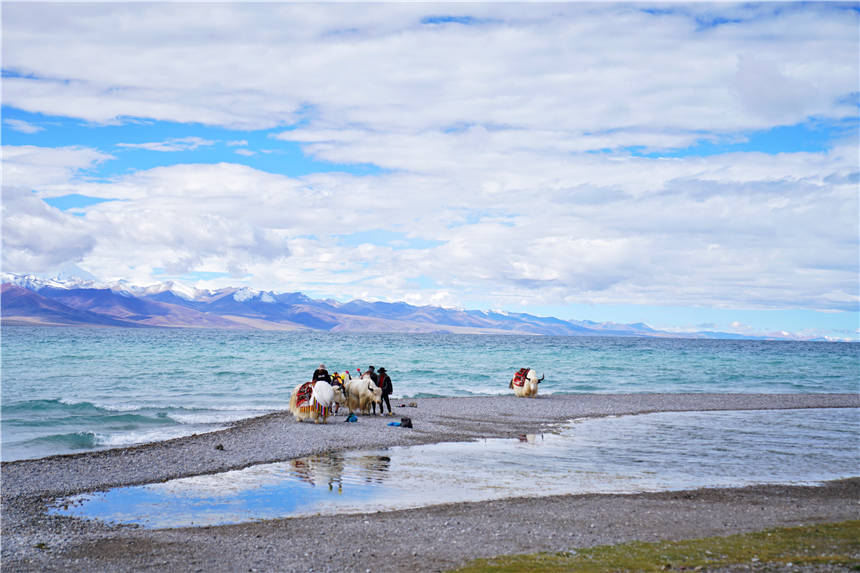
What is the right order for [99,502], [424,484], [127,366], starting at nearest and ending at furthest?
[99,502] → [424,484] → [127,366]

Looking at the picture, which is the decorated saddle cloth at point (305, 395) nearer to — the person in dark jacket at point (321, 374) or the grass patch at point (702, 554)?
the person in dark jacket at point (321, 374)

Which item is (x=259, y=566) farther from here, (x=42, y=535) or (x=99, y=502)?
(x=99, y=502)

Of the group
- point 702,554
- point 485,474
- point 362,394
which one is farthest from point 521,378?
point 702,554

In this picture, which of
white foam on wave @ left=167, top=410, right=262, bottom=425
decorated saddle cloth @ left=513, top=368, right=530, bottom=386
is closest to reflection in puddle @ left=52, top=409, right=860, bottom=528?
white foam on wave @ left=167, top=410, right=262, bottom=425

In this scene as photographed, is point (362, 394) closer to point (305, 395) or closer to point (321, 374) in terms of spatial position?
point (321, 374)

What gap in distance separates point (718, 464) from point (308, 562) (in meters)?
14.3

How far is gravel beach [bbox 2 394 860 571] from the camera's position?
10.9 m

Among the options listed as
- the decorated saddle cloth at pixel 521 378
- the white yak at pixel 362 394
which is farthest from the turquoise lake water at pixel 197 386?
the white yak at pixel 362 394

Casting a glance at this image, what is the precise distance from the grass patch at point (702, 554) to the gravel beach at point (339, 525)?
56 cm

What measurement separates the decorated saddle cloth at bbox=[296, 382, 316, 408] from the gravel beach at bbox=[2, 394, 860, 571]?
674 cm

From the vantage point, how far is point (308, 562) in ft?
35.2

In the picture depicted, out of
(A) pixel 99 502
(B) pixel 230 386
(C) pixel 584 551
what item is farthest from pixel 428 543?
(B) pixel 230 386

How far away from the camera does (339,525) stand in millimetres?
12828

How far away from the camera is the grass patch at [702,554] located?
9766 mm
